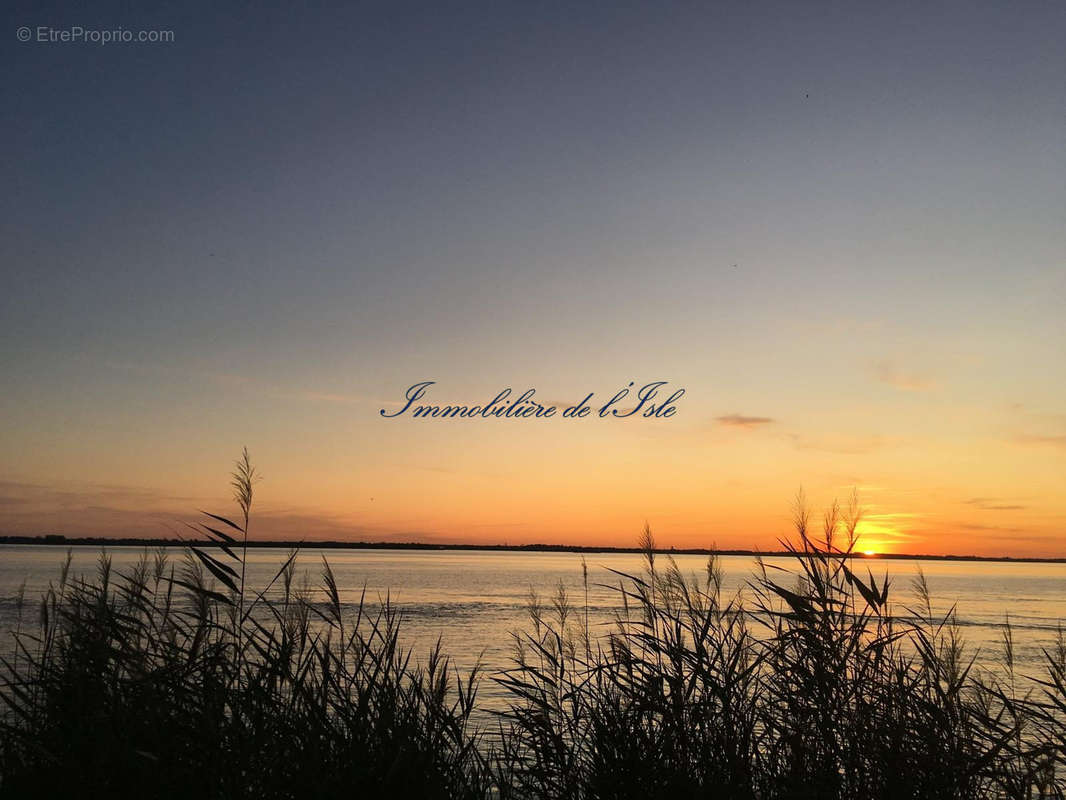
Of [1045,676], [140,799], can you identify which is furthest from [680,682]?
[1045,676]

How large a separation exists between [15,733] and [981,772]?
6.04 m

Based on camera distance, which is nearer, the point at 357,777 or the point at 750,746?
the point at 357,777

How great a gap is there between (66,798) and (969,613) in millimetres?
37845

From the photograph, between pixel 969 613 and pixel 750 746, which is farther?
pixel 969 613

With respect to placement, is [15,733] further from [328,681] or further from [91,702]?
[328,681]

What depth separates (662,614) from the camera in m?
7.01

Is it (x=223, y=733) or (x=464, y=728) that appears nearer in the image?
(x=223, y=733)

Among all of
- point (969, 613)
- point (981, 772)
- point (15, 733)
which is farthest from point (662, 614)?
point (969, 613)

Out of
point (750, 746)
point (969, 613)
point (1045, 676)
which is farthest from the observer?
point (969, 613)

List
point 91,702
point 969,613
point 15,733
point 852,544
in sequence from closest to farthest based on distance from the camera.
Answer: point 15,733, point 91,702, point 852,544, point 969,613

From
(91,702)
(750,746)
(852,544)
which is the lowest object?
(750,746)

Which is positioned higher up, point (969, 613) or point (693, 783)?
point (693, 783)

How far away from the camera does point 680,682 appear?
5953 mm

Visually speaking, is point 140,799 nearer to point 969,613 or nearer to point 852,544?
point 852,544
